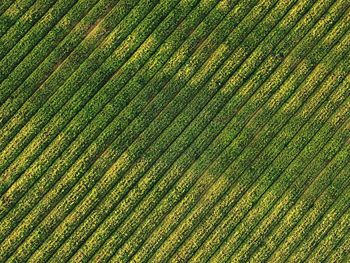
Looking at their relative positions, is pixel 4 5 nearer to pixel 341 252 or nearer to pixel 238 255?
pixel 238 255

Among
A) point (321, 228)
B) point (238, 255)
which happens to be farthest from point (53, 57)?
point (321, 228)

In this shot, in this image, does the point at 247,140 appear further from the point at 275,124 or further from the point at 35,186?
the point at 35,186

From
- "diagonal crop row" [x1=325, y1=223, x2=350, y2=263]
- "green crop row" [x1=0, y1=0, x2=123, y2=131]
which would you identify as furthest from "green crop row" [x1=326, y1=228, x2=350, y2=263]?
"green crop row" [x1=0, y1=0, x2=123, y2=131]

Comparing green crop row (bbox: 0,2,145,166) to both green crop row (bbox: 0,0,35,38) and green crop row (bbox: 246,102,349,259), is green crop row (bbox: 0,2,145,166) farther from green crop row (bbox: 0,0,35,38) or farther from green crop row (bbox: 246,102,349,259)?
green crop row (bbox: 246,102,349,259)

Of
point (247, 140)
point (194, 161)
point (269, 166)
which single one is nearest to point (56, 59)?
point (194, 161)

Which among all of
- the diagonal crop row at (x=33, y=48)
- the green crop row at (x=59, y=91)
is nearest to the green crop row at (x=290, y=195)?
the green crop row at (x=59, y=91)

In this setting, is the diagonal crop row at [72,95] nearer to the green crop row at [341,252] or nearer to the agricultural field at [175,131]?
the agricultural field at [175,131]
